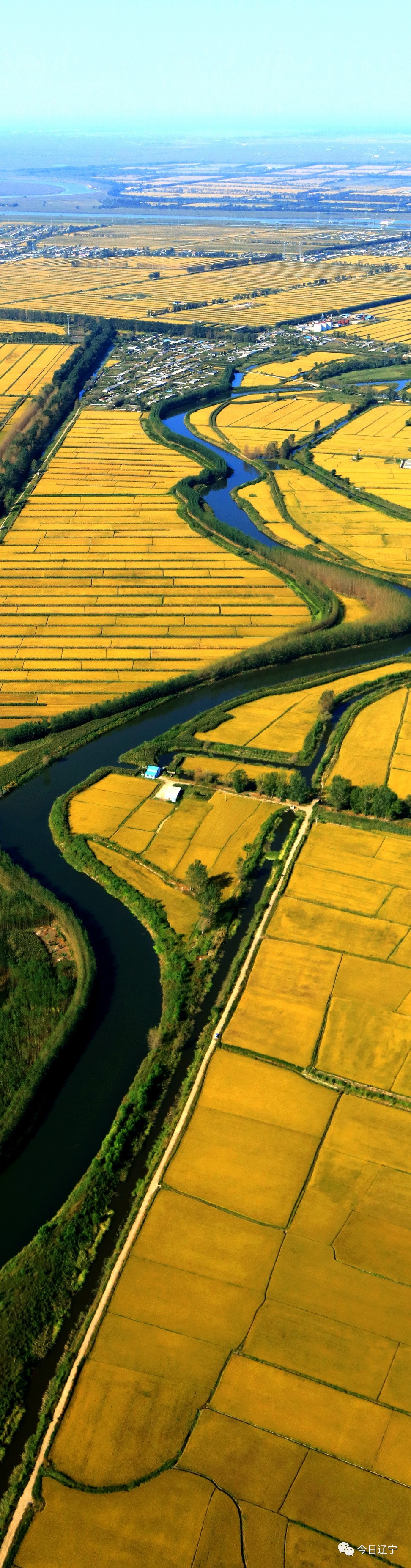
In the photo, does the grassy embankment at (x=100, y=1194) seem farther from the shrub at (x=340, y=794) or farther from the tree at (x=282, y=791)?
the tree at (x=282, y=791)

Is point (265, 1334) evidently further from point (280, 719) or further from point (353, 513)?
point (353, 513)

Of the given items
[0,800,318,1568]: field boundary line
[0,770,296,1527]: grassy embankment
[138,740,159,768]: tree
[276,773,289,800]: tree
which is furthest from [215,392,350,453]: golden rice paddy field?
[0,800,318,1568]: field boundary line

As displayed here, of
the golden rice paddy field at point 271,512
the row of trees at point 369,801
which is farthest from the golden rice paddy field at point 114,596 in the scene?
the row of trees at point 369,801

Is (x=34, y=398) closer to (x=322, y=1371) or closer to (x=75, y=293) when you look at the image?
(x=75, y=293)

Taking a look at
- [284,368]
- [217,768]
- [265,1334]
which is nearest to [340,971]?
[265,1334]

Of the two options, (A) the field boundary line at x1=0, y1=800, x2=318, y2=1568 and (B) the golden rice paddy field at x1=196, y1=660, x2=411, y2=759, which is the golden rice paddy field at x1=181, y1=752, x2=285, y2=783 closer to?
(B) the golden rice paddy field at x1=196, y1=660, x2=411, y2=759

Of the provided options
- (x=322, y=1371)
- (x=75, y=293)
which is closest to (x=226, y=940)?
(x=322, y=1371)

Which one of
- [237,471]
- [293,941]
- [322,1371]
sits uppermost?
[237,471]

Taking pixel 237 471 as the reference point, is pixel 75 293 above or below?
above
